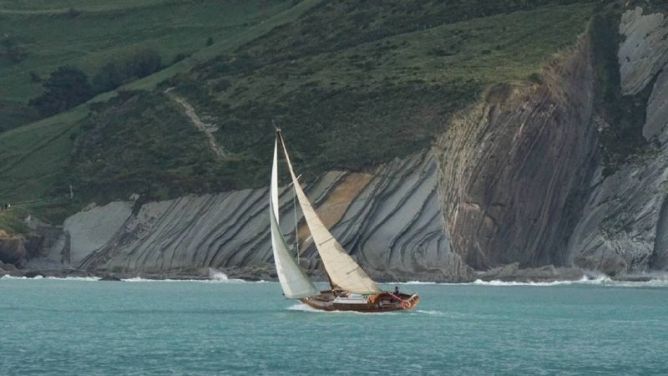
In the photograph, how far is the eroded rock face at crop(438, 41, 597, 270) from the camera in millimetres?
138375

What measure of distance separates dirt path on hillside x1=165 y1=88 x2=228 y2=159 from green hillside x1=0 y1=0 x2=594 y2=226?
41 cm

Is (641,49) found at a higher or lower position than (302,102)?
higher

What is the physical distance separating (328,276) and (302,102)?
2961 inches

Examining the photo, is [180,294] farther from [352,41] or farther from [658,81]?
[352,41]

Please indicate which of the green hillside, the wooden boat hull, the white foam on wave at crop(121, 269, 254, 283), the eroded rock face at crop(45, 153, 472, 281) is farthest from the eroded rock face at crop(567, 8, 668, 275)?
the wooden boat hull

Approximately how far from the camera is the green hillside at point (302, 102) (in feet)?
489

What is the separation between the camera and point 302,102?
163 m

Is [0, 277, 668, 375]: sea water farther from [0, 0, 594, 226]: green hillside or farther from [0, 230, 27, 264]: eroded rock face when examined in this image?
[0, 0, 594, 226]: green hillside

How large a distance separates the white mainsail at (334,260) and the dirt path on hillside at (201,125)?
220 ft

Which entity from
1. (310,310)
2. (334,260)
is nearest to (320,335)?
(334,260)

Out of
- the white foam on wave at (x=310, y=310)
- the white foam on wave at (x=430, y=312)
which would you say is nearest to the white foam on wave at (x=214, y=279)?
the white foam on wave at (x=310, y=310)

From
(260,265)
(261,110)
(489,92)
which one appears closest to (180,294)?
(260,265)

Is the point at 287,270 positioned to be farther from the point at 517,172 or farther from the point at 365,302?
the point at 517,172

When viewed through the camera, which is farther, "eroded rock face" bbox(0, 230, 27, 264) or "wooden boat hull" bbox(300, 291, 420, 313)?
"eroded rock face" bbox(0, 230, 27, 264)
